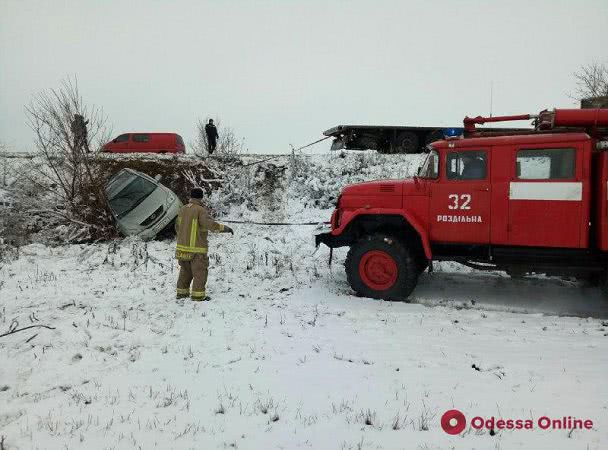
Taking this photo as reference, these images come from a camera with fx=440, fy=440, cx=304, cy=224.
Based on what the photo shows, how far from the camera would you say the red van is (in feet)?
59.1

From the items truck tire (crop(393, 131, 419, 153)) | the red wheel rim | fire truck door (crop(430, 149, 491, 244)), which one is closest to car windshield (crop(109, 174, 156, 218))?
the red wheel rim

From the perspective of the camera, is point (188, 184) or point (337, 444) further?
point (188, 184)

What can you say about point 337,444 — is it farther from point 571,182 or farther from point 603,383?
point 571,182

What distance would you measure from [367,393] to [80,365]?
9.83ft

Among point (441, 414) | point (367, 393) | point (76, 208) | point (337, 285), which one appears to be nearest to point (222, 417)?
point (367, 393)

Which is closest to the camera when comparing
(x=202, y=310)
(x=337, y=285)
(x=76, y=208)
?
(x=202, y=310)

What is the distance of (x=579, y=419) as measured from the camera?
348 centimetres

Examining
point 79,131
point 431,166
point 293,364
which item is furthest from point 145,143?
point 293,364

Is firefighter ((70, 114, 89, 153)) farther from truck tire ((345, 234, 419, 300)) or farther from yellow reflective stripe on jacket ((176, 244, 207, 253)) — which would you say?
truck tire ((345, 234, 419, 300))

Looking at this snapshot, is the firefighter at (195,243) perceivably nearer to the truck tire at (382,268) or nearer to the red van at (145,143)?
the truck tire at (382,268)

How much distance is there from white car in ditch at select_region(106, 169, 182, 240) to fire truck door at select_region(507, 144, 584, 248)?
818 cm

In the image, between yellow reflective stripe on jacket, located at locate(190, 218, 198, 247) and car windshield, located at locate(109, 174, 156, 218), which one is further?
car windshield, located at locate(109, 174, 156, 218)

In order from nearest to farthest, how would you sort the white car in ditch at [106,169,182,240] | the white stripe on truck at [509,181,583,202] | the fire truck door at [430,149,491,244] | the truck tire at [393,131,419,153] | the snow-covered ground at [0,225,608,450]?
the snow-covered ground at [0,225,608,450] < the white stripe on truck at [509,181,583,202] < the fire truck door at [430,149,491,244] < the white car in ditch at [106,169,182,240] < the truck tire at [393,131,419,153]

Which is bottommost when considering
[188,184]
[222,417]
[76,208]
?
[222,417]
